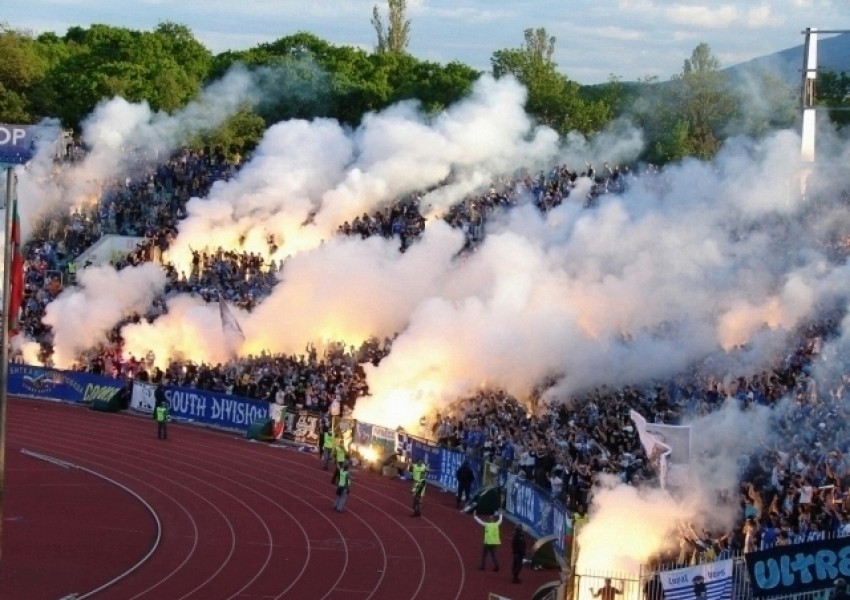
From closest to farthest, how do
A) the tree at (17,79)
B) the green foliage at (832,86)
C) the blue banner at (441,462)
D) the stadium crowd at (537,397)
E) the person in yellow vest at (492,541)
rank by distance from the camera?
the stadium crowd at (537,397) < the person in yellow vest at (492,541) < the blue banner at (441,462) < the green foliage at (832,86) < the tree at (17,79)

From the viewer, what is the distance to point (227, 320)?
37.4 meters

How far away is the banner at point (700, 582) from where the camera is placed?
15305 millimetres

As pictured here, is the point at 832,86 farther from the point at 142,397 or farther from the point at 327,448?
the point at 327,448

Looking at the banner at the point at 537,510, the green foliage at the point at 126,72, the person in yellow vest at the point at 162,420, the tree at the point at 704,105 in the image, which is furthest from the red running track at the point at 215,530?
the green foliage at the point at 126,72

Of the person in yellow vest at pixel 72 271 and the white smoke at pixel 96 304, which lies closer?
the white smoke at pixel 96 304

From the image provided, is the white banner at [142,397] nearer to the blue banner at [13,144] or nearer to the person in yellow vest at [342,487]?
the blue banner at [13,144]

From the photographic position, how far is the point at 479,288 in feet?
114

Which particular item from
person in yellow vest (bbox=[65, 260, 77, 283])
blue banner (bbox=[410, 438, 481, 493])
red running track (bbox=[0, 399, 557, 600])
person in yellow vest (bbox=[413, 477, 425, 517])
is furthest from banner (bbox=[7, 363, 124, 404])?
person in yellow vest (bbox=[413, 477, 425, 517])

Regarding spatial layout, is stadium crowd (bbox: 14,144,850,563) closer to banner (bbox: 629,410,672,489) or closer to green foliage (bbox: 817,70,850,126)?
banner (bbox: 629,410,672,489)

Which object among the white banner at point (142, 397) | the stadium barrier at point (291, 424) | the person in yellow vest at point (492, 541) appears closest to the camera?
the person in yellow vest at point (492, 541)

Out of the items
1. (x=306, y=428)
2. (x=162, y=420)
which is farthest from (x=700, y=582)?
(x=162, y=420)

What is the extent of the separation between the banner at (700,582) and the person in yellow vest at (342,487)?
9.75 meters

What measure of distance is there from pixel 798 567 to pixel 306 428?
18.2 m

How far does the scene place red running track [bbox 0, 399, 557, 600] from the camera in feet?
64.4
